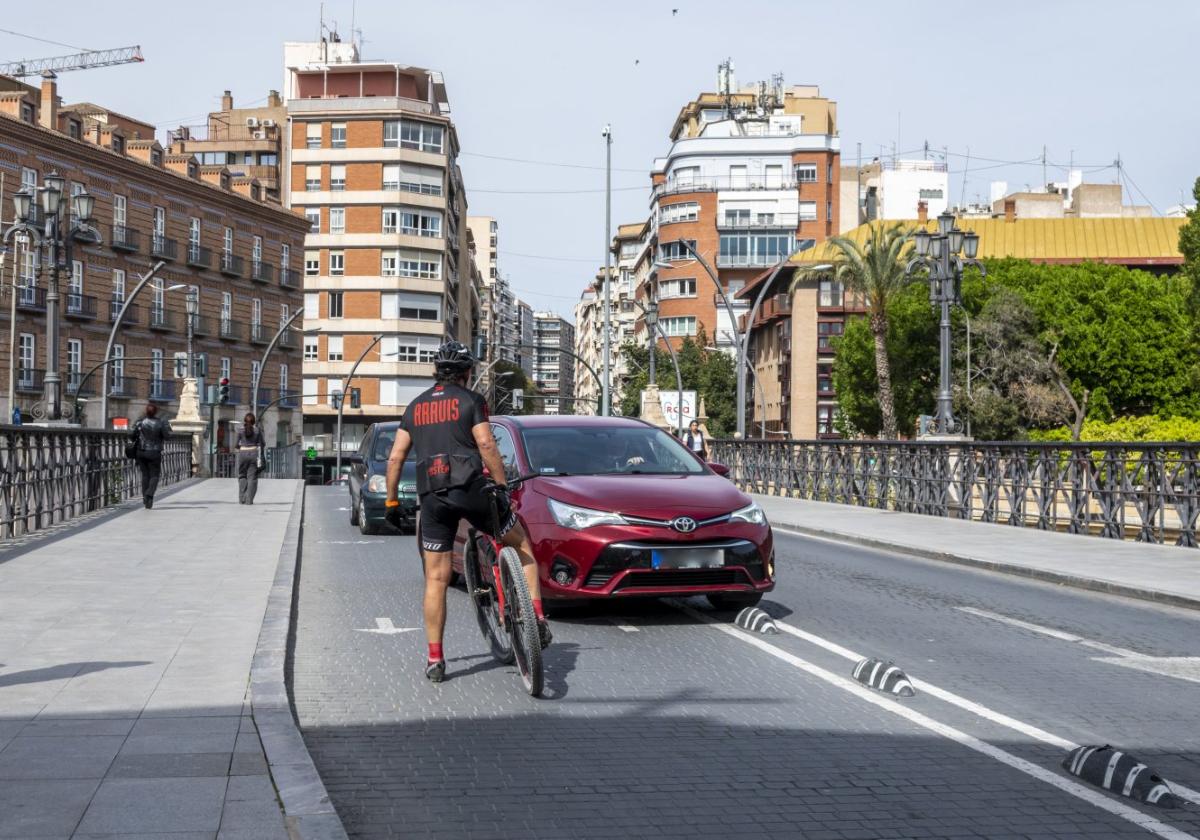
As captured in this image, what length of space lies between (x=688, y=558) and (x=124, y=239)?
5920 cm

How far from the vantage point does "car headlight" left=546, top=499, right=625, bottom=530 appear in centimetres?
974

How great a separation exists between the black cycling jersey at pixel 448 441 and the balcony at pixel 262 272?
229 ft

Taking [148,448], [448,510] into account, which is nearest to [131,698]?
[448,510]

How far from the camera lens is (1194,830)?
4.95 metres

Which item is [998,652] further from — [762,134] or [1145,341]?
[762,134]

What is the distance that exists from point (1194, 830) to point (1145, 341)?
62.2 meters

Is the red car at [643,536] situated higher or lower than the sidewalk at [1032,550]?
higher

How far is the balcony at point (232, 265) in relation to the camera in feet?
237

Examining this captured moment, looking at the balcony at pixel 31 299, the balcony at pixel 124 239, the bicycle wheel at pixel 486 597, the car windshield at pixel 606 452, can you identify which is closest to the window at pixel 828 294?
the balcony at pixel 124 239

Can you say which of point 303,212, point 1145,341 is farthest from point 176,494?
point 303,212

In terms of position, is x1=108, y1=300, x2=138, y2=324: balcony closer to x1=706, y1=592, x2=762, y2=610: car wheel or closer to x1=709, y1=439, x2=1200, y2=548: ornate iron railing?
x1=709, y1=439, x2=1200, y2=548: ornate iron railing

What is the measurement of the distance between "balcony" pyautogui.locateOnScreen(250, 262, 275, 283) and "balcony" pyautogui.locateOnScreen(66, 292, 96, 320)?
45.6 feet

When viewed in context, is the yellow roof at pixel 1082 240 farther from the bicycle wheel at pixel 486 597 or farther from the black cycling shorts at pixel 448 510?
the black cycling shorts at pixel 448 510

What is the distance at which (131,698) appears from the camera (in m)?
6.90
